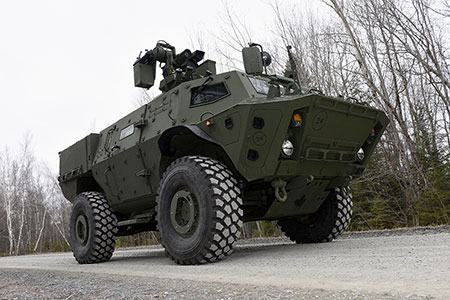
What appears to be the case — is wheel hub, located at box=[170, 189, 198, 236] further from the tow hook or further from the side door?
the side door

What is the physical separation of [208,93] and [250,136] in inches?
40.7

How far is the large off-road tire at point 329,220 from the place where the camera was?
565 cm

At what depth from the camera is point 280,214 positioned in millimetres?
5055

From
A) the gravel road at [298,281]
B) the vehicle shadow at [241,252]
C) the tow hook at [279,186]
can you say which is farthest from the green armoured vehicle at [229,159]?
the gravel road at [298,281]

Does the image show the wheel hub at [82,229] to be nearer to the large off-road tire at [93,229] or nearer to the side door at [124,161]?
the large off-road tire at [93,229]

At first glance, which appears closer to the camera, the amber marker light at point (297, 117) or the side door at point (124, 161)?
the amber marker light at point (297, 117)

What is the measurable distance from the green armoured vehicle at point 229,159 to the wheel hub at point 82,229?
2.4 inches

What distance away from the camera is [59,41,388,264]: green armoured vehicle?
4.26m

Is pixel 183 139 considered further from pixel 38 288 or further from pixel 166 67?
pixel 38 288

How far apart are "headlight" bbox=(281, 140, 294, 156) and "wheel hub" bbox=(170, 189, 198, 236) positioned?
1.11 metres

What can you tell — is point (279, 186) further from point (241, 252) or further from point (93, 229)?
point (93, 229)

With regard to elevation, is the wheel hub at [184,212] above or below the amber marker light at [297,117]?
below

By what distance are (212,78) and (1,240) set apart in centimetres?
4157

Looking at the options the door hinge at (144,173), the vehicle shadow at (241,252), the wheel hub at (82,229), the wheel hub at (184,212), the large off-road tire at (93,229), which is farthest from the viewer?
the wheel hub at (82,229)
